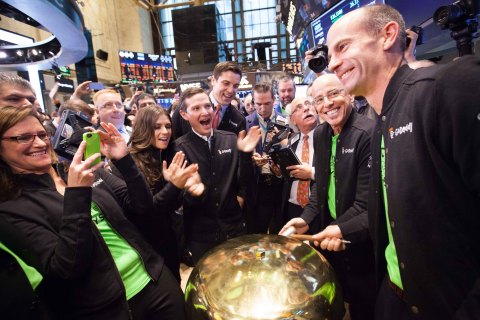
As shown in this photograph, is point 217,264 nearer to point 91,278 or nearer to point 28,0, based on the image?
point 91,278

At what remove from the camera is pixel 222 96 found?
319 centimetres

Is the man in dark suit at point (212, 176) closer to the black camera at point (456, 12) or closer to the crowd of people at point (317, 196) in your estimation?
the crowd of people at point (317, 196)

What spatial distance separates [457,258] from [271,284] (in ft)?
1.77

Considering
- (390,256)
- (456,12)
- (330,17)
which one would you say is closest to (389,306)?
(390,256)

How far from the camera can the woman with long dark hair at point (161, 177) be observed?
1.86 metres

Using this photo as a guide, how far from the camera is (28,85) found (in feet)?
7.36

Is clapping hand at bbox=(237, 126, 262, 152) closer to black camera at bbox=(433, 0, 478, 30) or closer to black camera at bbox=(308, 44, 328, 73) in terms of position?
black camera at bbox=(308, 44, 328, 73)

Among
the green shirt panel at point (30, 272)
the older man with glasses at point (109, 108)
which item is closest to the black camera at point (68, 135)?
the green shirt panel at point (30, 272)

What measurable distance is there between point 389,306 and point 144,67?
14.2 meters

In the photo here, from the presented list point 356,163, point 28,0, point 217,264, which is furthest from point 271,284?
point 28,0

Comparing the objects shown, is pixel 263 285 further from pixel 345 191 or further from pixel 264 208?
pixel 264 208

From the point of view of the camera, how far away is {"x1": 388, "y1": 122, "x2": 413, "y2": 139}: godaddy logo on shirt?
0.86 m

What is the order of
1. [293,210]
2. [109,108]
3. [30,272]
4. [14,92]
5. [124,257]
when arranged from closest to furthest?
[30,272], [124,257], [14,92], [293,210], [109,108]

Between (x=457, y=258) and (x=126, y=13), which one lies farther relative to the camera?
(x=126, y=13)
